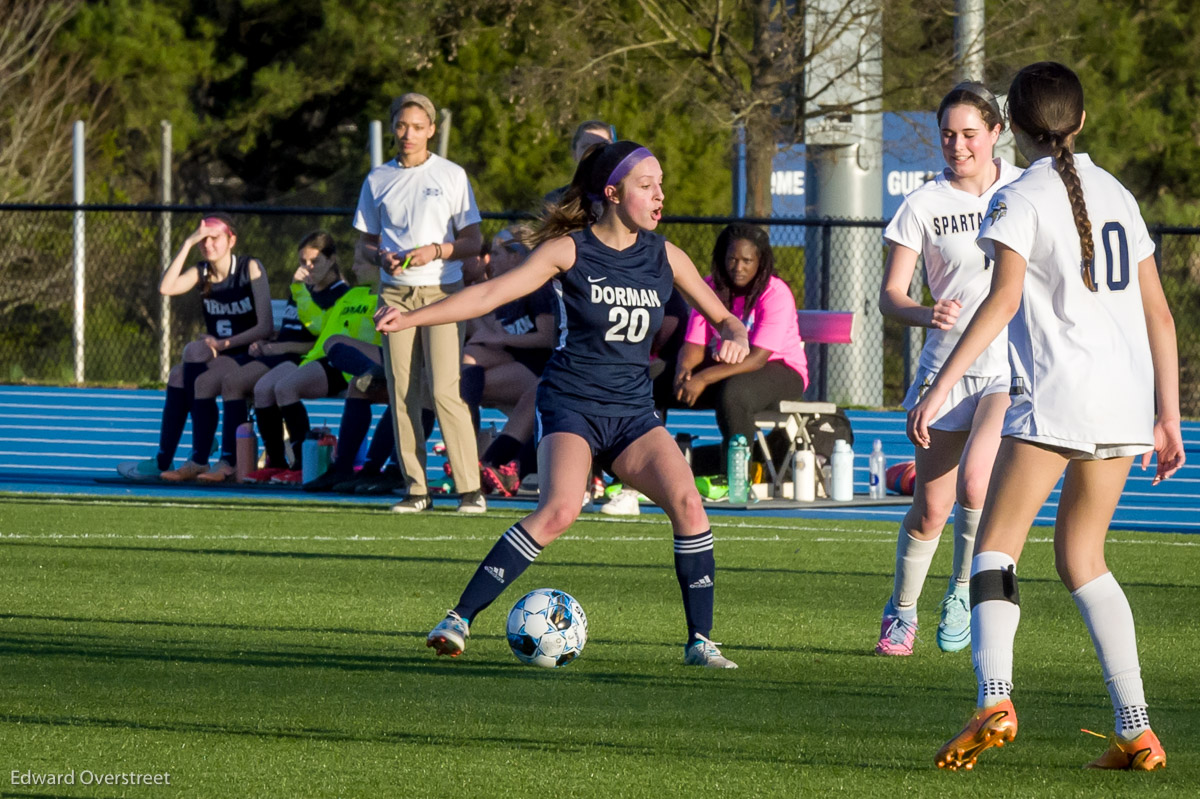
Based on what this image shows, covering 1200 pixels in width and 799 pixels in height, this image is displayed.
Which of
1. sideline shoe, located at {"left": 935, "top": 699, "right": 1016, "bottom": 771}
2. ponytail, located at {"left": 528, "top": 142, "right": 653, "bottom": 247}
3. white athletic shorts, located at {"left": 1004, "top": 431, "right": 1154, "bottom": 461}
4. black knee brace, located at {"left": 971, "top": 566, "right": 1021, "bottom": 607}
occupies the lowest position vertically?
sideline shoe, located at {"left": 935, "top": 699, "right": 1016, "bottom": 771}

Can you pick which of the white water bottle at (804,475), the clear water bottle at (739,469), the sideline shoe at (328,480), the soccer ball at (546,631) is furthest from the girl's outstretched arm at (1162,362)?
the sideline shoe at (328,480)

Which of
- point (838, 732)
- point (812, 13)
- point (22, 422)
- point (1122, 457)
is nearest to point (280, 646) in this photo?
point (838, 732)

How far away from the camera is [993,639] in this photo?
440 cm

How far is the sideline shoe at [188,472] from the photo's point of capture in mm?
13242

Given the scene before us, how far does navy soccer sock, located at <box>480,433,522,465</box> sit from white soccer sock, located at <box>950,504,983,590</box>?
231 inches

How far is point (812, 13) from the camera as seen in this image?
1942cm

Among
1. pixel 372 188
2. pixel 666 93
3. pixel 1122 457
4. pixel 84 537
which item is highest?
pixel 666 93

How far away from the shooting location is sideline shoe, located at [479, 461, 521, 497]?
39.1 ft

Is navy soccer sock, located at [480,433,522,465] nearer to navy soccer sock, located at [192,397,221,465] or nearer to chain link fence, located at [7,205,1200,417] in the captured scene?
navy soccer sock, located at [192,397,221,465]

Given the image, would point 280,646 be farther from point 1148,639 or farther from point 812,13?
point 812,13

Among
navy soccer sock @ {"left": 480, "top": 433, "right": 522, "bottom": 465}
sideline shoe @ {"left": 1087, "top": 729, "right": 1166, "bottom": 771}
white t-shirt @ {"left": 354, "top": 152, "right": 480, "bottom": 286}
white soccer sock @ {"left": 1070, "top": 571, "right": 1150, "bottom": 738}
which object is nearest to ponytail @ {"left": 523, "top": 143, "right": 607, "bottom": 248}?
white soccer sock @ {"left": 1070, "top": 571, "right": 1150, "bottom": 738}

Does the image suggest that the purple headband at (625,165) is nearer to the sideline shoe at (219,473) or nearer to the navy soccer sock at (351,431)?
the navy soccer sock at (351,431)

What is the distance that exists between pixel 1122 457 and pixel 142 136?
27.2 meters

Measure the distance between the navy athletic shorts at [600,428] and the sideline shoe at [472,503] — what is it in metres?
4.84
